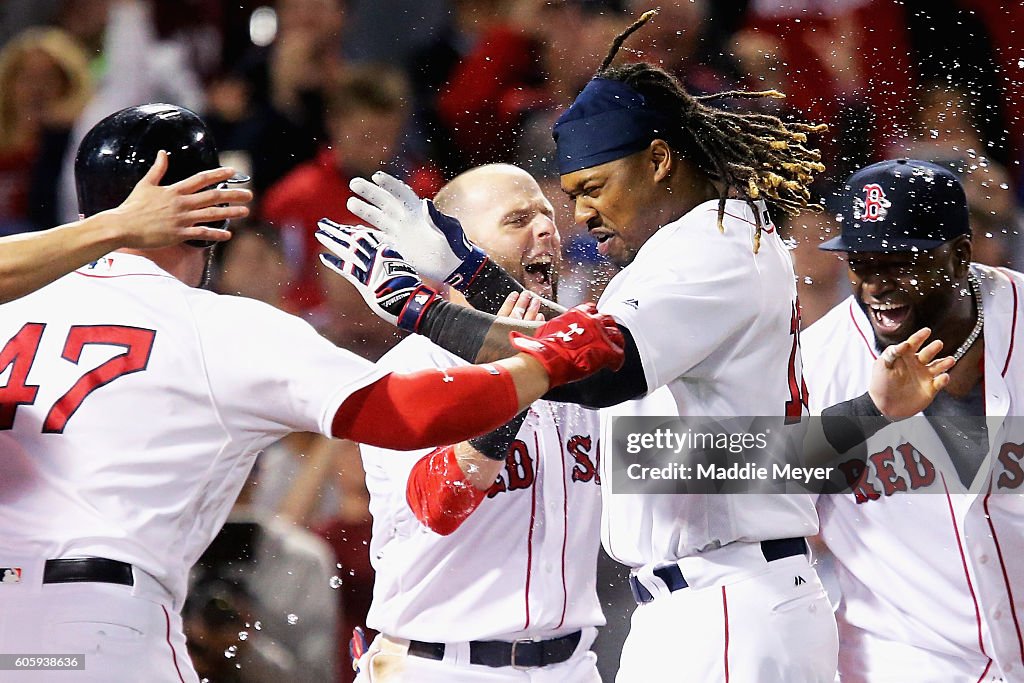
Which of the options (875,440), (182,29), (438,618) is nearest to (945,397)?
(875,440)

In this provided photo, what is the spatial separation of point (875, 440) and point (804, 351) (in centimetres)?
32

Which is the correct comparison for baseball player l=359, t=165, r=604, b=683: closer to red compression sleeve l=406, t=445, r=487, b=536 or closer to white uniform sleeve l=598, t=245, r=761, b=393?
red compression sleeve l=406, t=445, r=487, b=536

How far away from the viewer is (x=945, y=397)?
3.11 meters

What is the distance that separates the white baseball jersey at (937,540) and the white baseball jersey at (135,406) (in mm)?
1481

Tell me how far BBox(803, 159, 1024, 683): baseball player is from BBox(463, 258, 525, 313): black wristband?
91 cm

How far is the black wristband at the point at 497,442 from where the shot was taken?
2.69m

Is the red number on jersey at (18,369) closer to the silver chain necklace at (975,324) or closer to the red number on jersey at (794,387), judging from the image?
the red number on jersey at (794,387)

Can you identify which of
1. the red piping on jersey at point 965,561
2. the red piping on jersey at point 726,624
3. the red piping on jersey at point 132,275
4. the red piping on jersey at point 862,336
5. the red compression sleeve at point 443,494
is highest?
the red piping on jersey at point 132,275

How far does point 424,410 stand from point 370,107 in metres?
3.09

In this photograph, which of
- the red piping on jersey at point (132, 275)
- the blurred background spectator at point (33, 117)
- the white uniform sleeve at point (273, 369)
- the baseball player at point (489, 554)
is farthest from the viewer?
the blurred background spectator at point (33, 117)

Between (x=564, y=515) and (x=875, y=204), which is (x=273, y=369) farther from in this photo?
(x=875, y=204)

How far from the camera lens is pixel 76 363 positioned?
2174 millimetres

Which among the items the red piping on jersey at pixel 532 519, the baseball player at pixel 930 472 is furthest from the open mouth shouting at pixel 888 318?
the red piping on jersey at pixel 532 519

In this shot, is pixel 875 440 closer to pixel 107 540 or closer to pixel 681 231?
pixel 681 231
